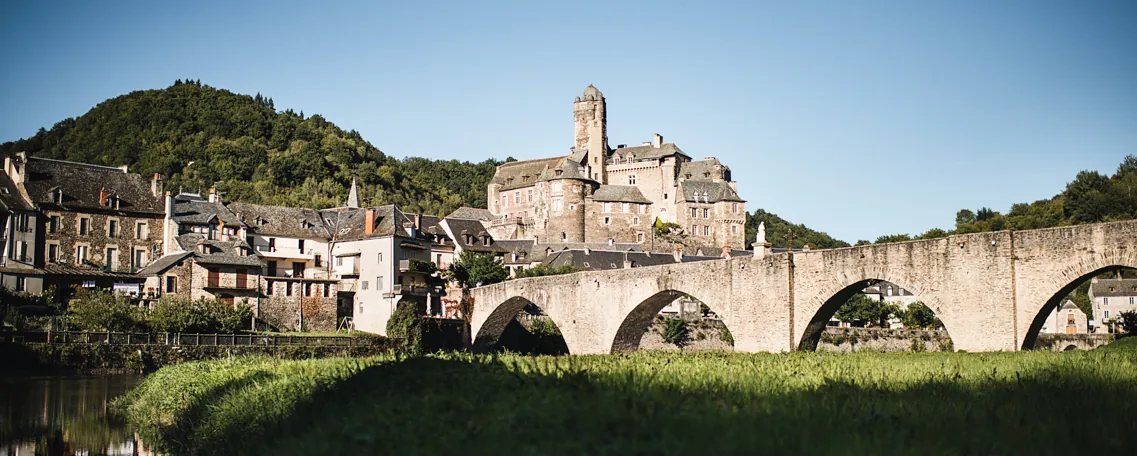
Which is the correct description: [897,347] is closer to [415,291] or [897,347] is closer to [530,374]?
[415,291]

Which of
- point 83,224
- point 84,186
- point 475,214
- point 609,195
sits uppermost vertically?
point 609,195

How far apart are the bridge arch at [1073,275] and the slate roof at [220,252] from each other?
4784 centimetres

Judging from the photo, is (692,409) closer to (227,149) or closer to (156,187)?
(156,187)

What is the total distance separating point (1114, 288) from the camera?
10250cm

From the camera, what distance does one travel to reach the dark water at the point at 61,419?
2594 cm

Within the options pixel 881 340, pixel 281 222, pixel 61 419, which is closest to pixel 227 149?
pixel 281 222

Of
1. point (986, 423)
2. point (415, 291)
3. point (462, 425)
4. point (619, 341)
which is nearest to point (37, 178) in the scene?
point (415, 291)

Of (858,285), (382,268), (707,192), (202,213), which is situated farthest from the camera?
(707,192)

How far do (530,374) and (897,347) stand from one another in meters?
57.7

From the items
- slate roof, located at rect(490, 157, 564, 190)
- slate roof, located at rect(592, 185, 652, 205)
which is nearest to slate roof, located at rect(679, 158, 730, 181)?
slate roof, located at rect(592, 185, 652, 205)

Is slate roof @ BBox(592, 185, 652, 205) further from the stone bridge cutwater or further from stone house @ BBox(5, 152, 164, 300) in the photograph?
the stone bridge cutwater

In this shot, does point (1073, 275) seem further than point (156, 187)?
No

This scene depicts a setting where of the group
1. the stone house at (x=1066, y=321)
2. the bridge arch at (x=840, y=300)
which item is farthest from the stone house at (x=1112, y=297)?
the bridge arch at (x=840, y=300)

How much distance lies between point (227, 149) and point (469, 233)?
4500 cm
